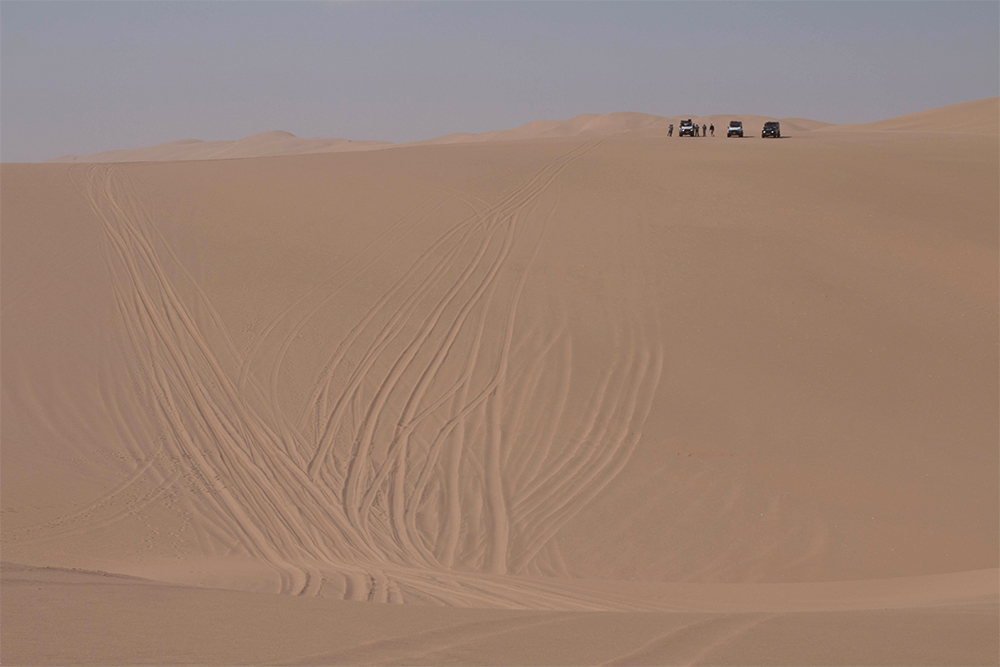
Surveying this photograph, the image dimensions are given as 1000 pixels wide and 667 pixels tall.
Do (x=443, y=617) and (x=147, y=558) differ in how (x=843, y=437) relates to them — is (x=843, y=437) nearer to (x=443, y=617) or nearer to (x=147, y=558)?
(x=443, y=617)

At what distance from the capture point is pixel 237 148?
9725cm

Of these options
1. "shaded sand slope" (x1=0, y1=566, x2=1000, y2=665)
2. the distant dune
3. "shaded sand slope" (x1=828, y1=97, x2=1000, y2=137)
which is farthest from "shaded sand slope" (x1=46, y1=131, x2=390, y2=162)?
"shaded sand slope" (x1=0, y1=566, x2=1000, y2=665)

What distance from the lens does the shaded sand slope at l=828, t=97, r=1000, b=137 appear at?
147 ft

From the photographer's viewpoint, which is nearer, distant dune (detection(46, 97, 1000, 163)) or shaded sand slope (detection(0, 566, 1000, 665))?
shaded sand slope (detection(0, 566, 1000, 665))

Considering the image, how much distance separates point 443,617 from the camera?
426cm

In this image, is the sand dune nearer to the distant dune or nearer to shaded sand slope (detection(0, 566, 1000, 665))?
the distant dune

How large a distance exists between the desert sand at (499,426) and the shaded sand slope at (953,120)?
3299 centimetres

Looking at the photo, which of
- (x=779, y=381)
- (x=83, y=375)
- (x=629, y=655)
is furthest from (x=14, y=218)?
(x=629, y=655)

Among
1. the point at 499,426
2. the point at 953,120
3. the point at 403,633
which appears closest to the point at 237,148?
the point at 953,120

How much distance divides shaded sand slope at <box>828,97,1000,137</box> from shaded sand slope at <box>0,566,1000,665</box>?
4583 cm

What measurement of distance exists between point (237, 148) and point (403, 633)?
102m

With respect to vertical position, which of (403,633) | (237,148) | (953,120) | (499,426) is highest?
(237,148)

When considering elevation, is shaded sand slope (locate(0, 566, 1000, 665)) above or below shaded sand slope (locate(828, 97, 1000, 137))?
below

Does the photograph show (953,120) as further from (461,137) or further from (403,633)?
(461,137)
